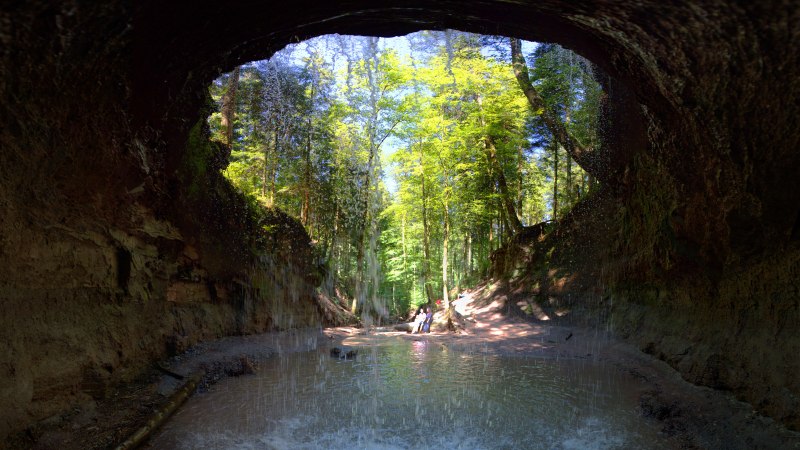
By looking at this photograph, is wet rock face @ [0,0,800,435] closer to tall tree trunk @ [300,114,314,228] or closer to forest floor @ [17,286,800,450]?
forest floor @ [17,286,800,450]

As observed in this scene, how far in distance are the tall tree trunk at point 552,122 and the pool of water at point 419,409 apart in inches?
355

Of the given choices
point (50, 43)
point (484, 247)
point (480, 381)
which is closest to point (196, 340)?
point (480, 381)

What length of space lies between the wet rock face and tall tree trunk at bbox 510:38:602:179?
7.15 metres

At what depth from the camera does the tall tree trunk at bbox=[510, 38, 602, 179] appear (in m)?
16.9

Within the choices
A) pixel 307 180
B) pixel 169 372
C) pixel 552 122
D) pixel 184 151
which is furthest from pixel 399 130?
pixel 169 372

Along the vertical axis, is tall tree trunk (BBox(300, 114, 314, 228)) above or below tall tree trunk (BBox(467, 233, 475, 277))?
above

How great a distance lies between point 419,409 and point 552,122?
13.9 metres

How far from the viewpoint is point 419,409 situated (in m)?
7.07

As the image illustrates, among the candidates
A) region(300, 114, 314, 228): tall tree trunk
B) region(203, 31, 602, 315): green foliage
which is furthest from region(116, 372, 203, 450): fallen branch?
region(300, 114, 314, 228): tall tree trunk

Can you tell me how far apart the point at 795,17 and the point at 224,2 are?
614 cm

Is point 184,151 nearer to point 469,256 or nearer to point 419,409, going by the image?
point 419,409

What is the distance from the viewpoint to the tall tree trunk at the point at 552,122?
16.9 m

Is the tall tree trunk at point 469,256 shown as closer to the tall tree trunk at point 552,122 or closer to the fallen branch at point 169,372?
the tall tree trunk at point 552,122

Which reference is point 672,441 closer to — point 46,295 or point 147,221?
point 46,295
